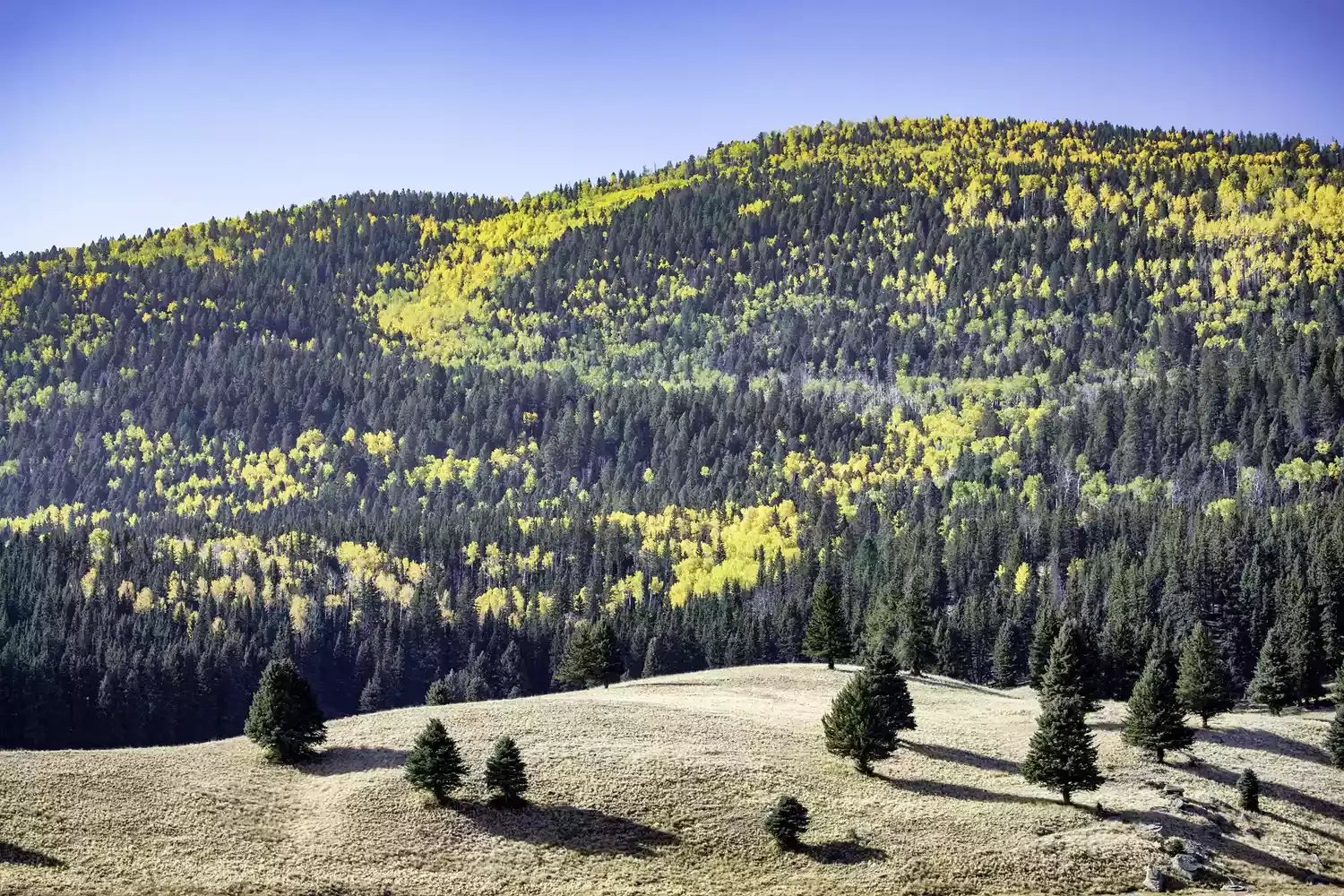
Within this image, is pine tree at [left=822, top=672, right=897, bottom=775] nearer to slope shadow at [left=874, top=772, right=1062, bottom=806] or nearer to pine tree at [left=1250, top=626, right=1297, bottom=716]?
slope shadow at [left=874, top=772, right=1062, bottom=806]

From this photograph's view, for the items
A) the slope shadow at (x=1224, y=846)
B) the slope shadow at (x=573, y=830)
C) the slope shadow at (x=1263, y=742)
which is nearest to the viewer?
the slope shadow at (x=573, y=830)

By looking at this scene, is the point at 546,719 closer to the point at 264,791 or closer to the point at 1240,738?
the point at 264,791

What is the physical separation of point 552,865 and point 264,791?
18.0 metres

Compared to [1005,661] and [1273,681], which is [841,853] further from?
[1005,661]

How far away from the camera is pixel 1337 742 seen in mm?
86438

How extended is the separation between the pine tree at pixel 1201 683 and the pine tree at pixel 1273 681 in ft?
27.9

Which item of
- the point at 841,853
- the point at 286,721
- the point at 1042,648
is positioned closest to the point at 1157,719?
the point at 1042,648

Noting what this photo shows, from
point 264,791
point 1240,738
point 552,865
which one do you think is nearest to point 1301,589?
point 1240,738

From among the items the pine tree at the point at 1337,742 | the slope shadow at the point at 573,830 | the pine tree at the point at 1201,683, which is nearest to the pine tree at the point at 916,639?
the pine tree at the point at 1201,683

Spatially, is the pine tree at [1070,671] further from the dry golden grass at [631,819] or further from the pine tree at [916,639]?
the pine tree at [916,639]

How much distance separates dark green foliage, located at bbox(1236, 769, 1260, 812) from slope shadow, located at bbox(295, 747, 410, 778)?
4804 centimetres

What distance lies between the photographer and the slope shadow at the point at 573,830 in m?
66.7

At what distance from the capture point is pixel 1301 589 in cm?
12888

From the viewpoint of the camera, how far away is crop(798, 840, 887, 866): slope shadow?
2598 inches
